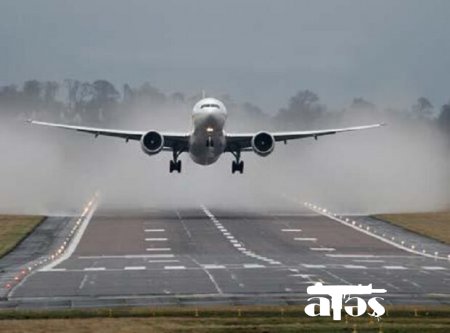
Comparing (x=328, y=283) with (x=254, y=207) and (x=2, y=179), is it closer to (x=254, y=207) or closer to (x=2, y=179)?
(x=254, y=207)

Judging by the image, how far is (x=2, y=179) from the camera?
12912 centimetres

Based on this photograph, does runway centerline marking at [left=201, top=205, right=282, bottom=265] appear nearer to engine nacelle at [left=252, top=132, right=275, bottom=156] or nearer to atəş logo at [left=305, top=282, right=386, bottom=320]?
engine nacelle at [left=252, top=132, right=275, bottom=156]

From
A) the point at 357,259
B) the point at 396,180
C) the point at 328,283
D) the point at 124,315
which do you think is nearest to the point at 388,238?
the point at 357,259

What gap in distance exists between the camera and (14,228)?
89.8 meters

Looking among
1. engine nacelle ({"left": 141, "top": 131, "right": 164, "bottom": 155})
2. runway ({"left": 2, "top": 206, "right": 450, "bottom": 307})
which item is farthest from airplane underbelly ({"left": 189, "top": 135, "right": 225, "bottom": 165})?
runway ({"left": 2, "top": 206, "right": 450, "bottom": 307})

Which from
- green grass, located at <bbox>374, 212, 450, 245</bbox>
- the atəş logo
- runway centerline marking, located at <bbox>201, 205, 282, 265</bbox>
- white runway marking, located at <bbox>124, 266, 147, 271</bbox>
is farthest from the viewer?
green grass, located at <bbox>374, 212, 450, 245</bbox>

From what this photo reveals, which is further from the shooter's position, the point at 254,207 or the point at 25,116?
the point at 25,116

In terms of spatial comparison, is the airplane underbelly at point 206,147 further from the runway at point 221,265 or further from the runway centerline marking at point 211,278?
the runway centerline marking at point 211,278

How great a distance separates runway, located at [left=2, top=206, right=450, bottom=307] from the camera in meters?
52.8

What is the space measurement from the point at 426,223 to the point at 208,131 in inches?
670

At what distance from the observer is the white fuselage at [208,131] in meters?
92.7

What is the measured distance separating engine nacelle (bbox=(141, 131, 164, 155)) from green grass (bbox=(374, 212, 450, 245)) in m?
17.4

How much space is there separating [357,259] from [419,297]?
18.8 m

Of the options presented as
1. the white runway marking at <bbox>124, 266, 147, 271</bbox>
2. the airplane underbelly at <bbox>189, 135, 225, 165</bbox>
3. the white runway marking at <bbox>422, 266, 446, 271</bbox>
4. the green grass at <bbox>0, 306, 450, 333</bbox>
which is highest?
the airplane underbelly at <bbox>189, 135, 225, 165</bbox>
